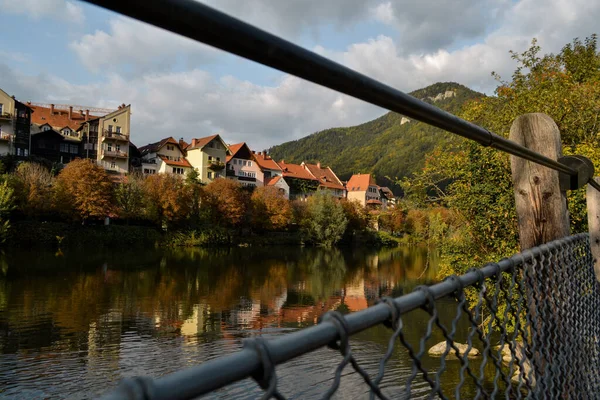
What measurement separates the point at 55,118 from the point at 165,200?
18236mm

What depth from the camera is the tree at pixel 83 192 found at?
37.5 meters

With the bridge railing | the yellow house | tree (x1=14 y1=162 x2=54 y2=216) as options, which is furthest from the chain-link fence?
the yellow house

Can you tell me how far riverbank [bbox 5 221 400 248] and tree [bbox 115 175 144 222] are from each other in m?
1.18

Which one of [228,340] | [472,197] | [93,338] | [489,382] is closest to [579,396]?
[489,382]

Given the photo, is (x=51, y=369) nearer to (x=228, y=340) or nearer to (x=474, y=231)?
(x=228, y=340)

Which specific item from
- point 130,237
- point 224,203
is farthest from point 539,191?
point 224,203

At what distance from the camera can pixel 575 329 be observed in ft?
7.14

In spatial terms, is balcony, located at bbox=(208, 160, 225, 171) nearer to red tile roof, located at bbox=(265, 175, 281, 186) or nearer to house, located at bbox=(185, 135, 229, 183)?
house, located at bbox=(185, 135, 229, 183)

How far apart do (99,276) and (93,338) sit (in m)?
10.4

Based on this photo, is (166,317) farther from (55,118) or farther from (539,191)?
(55,118)

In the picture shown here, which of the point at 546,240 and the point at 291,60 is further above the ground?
the point at 291,60

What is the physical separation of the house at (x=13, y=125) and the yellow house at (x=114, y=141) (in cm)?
684

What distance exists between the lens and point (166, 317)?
16.2 metres

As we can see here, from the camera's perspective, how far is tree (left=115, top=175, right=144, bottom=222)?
41059mm
